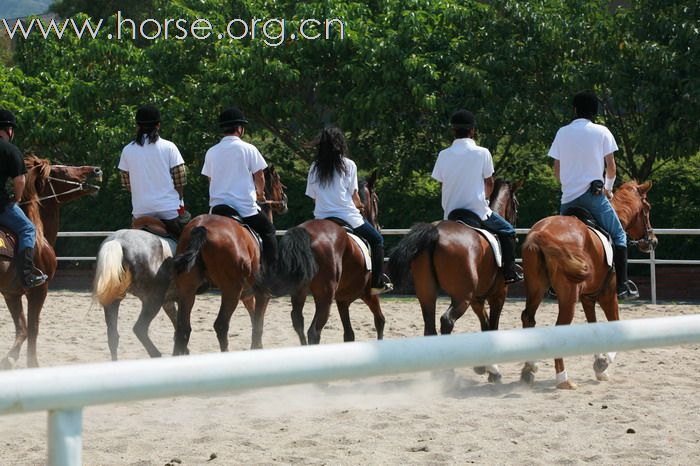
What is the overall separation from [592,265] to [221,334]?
3.32m

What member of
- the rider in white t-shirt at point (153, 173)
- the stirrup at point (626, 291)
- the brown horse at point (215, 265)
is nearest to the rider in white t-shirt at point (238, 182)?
the brown horse at point (215, 265)

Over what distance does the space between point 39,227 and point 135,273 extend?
1473mm

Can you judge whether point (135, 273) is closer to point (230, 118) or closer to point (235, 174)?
point (235, 174)

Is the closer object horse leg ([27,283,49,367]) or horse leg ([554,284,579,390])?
horse leg ([554,284,579,390])

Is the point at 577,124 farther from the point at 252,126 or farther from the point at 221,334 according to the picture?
the point at 252,126

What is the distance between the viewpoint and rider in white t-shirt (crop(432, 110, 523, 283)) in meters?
9.04

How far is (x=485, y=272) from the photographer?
8953mm

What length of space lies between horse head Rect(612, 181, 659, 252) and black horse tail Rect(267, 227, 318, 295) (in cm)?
310

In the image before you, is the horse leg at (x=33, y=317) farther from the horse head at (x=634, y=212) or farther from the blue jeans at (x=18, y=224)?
the horse head at (x=634, y=212)

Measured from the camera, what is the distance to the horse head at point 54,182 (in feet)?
31.6

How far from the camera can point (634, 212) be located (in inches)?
383

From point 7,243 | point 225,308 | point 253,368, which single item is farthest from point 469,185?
point 253,368

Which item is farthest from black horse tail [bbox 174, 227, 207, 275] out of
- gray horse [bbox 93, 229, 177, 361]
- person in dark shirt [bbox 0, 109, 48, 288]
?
person in dark shirt [bbox 0, 109, 48, 288]

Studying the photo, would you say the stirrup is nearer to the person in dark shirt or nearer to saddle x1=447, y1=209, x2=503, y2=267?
saddle x1=447, y1=209, x2=503, y2=267
